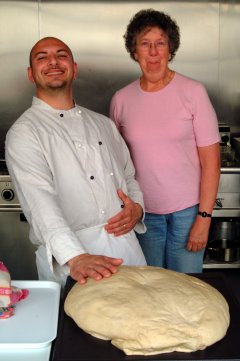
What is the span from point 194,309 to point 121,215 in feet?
1.93

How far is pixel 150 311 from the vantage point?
3.10ft

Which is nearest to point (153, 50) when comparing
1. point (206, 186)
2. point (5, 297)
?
point (206, 186)

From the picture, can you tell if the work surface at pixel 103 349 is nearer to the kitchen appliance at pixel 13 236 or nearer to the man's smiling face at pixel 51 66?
the man's smiling face at pixel 51 66

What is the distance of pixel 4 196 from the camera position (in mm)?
2504

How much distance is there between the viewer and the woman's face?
1.79 m

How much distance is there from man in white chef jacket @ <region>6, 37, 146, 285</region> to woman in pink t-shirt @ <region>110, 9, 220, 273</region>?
0.87 ft

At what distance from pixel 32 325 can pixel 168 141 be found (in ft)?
3.28

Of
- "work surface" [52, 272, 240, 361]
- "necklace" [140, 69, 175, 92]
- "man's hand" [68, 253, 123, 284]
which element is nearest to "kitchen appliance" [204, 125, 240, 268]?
"necklace" [140, 69, 175, 92]

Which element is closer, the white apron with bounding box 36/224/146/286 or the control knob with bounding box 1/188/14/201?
the white apron with bounding box 36/224/146/286

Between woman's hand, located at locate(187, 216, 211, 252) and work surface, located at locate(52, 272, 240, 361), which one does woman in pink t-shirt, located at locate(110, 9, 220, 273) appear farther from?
work surface, located at locate(52, 272, 240, 361)

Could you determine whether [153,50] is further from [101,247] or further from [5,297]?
[5,297]

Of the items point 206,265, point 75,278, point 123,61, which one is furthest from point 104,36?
point 75,278

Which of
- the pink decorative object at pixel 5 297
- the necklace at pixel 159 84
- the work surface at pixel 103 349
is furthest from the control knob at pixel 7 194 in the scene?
the work surface at pixel 103 349

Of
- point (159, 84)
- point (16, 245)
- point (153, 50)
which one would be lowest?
point (16, 245)
